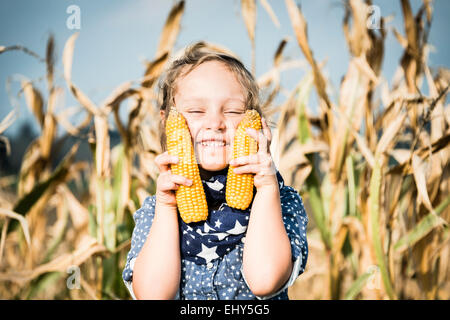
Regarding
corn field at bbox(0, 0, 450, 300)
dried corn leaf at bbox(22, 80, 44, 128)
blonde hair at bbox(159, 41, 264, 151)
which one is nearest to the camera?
blonde hair at bbox(159, 41, 264, 151)

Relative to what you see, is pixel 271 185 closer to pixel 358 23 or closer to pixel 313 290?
pixel 358 23

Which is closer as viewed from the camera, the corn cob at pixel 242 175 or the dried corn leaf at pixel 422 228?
the corn cob at pixel 242 175

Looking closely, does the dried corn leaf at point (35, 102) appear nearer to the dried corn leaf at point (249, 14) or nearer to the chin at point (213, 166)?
the dried corn leaf at point (249, 14)

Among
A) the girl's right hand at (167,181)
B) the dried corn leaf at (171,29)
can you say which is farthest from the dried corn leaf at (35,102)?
the girl's right hand at (167,181)

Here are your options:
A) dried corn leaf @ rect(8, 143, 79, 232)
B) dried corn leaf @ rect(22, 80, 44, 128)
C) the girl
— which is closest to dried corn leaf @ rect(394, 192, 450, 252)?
the girl

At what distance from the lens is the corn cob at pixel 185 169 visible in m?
0.59

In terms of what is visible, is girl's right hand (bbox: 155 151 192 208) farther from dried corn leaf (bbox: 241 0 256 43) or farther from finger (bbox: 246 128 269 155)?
dried corn leaf (bbox: 241 0 256 43)

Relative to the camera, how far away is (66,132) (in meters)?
1.45

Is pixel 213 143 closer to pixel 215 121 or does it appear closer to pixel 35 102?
pixel 215 121

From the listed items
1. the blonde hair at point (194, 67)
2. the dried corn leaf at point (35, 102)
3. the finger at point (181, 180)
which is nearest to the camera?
the finger at point (181, 180)

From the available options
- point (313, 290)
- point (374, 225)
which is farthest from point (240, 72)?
point (313, 290)

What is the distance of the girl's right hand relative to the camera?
0.58 meters

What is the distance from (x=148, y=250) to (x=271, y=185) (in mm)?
202

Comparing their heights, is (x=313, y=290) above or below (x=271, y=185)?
below
